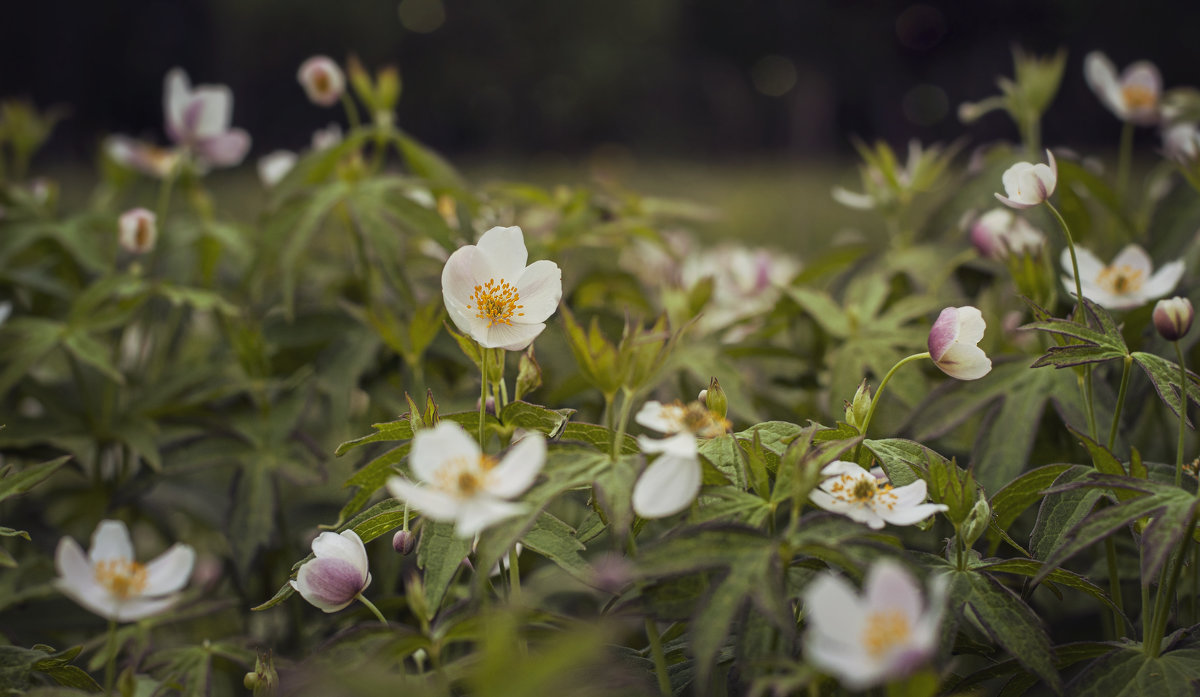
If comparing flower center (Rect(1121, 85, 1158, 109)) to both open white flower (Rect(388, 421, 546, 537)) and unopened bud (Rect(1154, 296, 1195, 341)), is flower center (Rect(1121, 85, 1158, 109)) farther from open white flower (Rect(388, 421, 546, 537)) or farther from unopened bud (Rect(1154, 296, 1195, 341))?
open white flower (Rect(388, 421, 546, 537))

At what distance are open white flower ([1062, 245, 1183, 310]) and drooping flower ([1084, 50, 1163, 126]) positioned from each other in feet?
1.66

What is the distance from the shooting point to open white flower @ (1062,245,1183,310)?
1029mm

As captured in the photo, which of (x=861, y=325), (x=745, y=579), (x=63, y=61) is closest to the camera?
(x=745, y=579)

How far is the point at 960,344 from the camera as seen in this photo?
0.79m

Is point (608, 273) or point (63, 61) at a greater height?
point (608, 273)

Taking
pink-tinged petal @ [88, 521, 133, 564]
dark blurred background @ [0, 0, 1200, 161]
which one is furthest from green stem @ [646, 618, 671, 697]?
dark blurred background @ [0, 0, 1200, 161]

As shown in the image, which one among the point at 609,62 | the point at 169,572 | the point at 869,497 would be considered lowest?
the point at 609,62

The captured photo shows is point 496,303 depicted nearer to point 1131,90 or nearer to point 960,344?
point 960,344

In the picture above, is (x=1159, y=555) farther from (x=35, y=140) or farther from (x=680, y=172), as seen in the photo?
(x=680, y=172)

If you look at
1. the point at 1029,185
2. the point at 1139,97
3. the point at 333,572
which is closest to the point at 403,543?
the point at 333,572

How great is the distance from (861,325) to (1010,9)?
1910 centimetres

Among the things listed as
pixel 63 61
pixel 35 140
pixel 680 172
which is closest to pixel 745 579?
pixel 35 140

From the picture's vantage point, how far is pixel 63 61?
16094mm

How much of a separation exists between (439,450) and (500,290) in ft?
0.71
